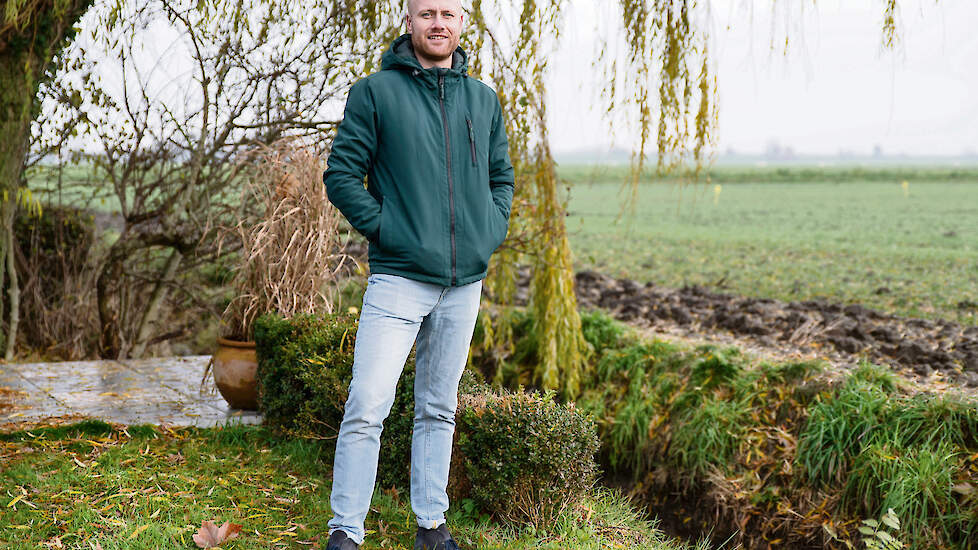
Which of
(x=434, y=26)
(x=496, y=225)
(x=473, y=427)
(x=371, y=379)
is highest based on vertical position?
(x=434, y=26)

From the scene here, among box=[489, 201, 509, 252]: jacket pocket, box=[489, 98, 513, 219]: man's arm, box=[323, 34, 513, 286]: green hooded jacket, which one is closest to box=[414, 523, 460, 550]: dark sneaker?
box=[323, 34, 513, 286]: green hooded jacket

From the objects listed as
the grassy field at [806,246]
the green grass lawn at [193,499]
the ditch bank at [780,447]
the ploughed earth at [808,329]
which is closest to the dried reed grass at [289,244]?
the green grass lawn at [193,499]

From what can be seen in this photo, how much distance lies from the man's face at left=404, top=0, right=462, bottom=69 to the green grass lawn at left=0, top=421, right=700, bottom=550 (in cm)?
188

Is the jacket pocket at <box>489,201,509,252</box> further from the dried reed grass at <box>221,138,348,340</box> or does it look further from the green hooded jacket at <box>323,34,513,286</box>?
the dried reed grass at <box>221,138,348,340</box>

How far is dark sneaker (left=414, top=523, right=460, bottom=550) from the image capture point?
9.88 feet

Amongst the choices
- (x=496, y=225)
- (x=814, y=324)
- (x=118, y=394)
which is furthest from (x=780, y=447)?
(x=118, y=394)

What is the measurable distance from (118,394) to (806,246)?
1020 cm

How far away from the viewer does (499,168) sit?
302 centimetres

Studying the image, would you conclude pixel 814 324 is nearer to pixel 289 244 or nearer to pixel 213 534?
pixel 289 244

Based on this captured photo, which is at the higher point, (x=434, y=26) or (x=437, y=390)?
(x=434, y=26)

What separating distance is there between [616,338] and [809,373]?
5.03 feet

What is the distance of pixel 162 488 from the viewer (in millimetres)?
3705

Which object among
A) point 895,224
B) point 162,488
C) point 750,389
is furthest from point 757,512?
point 895,224

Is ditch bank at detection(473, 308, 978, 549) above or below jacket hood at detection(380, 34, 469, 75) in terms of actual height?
below
